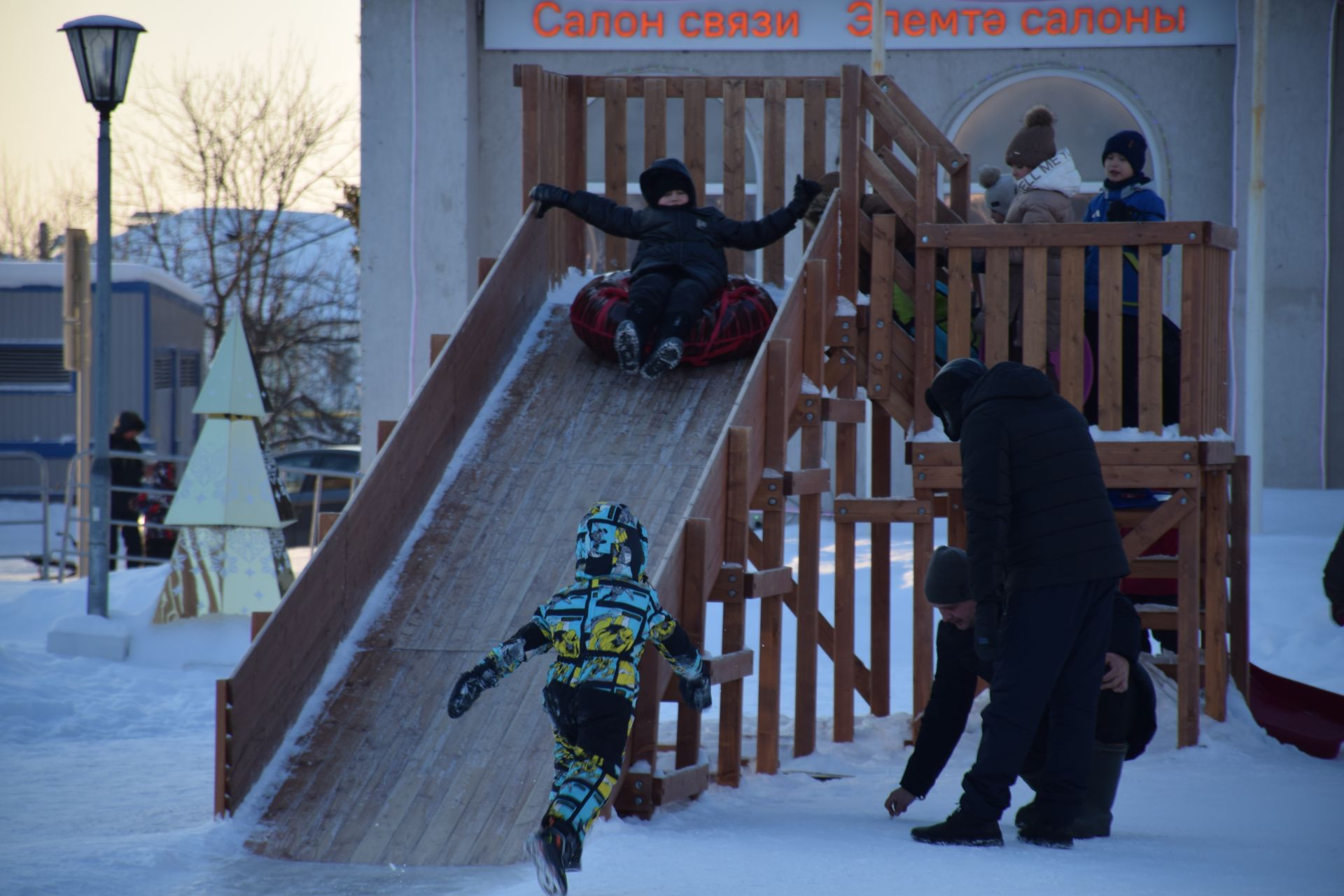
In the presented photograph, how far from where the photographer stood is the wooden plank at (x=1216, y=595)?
7020 mm

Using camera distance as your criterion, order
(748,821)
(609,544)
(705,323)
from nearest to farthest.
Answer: (609,544), (748,821), (705,323)

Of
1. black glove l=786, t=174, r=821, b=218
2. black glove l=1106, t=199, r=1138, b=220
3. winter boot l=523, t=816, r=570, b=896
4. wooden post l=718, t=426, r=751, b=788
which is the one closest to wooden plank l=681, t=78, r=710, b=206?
black glove l=786, t=174, r=821, b=218

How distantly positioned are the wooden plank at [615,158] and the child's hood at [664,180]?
20.8 inches

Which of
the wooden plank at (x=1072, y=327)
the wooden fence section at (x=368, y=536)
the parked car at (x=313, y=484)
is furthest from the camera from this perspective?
the parked car at (x=313, y=484)

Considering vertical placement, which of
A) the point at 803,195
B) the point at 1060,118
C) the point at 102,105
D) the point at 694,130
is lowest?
the point at 803,195

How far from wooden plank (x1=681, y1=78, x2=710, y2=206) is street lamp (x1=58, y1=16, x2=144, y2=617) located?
12.0 ft

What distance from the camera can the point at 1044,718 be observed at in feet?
15.9

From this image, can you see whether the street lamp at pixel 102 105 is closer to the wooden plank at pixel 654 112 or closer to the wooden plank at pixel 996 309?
the wooden plank at pixel 654 112

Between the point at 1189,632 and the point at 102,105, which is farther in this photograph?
the point at 102,105

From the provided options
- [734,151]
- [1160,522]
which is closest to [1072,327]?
[1160,522]

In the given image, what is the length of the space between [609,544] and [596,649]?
0.33 metres

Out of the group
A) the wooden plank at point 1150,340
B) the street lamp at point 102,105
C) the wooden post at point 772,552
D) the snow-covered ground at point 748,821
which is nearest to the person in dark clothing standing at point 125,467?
the street lamp at point 102,105

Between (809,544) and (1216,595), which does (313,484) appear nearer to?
(809,544)

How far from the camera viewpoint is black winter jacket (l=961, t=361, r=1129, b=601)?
15.0 ft
